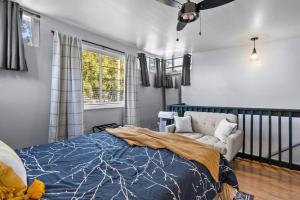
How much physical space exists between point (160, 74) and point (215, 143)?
118 inches

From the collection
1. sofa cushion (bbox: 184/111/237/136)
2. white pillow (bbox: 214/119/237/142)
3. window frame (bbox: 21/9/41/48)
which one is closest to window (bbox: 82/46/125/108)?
window frame (bbox: 21/9/41/48)

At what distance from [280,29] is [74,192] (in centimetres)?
404

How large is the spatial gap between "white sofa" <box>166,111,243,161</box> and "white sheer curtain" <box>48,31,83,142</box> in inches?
70.9

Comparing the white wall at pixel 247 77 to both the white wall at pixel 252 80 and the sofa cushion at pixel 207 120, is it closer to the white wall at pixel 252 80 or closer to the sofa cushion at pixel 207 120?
the white wall at pixel 252 80

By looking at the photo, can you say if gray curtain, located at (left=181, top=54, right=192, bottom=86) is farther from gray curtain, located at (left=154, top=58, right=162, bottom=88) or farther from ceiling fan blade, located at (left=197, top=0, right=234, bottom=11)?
ceiling fan blade, located at (left=197, top=0, right=234, bottom=11)

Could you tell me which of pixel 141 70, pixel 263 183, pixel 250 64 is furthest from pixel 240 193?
pixel 141 70

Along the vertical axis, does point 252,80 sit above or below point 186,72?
below

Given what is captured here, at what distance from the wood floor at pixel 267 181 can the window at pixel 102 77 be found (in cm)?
291

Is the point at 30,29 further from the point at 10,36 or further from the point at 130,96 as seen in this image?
the point at 130,96

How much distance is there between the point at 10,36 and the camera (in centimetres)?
235

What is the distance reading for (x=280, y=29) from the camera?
10.6 feet

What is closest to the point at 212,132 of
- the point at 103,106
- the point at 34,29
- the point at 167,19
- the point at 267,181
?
the point at 267,181

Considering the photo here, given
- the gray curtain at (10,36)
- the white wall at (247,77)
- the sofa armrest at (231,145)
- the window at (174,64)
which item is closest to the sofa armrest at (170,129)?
the sofa armrest at (231,145)

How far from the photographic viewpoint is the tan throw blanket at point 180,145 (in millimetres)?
1626
